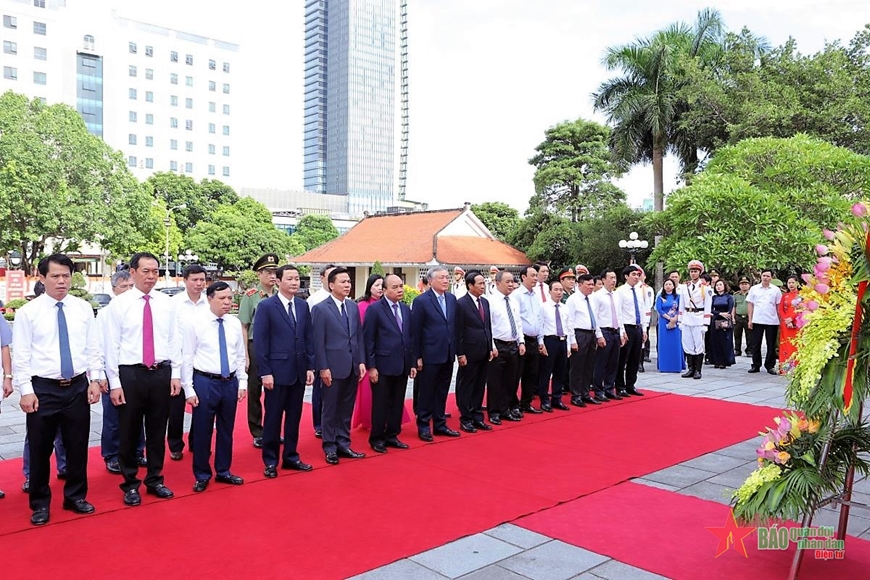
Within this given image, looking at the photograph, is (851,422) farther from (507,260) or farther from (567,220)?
(507,260)

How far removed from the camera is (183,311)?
4.71 metres

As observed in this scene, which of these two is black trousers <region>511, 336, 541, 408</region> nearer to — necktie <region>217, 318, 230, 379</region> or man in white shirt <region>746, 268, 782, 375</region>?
necktie <region>217, 318, 230, 379</region>

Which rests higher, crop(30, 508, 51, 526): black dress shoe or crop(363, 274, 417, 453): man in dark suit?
crop(363, 274, 417, 453): man in dark suit

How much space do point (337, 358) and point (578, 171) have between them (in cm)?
2060

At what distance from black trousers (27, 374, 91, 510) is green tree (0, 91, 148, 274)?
70.9ft

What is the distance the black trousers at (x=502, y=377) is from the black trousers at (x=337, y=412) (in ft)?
5.49

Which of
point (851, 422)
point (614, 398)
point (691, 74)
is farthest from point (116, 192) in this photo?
point (851, 422)

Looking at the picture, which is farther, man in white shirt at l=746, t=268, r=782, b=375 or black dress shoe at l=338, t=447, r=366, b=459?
man in white shirt at l=746, t=268, r=782, b=375

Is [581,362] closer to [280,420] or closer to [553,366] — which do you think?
[553,366]

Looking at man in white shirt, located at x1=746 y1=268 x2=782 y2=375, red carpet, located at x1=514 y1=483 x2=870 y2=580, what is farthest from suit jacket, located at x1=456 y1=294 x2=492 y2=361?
man in white shirt, located at x1=746 y1=268 x2=782 y2=375

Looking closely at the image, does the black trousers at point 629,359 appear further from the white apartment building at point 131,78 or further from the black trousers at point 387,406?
the white apartment building at point 131,78

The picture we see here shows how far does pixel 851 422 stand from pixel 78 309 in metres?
4.03

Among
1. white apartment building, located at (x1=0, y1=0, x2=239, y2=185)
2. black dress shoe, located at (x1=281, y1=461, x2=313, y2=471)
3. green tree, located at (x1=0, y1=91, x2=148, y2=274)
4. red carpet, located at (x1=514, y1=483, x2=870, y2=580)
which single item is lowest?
red carpet, located at (x1=514, y1=483, x2=870, y2=580)

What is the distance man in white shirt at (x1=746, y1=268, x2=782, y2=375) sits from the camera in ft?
33.2
